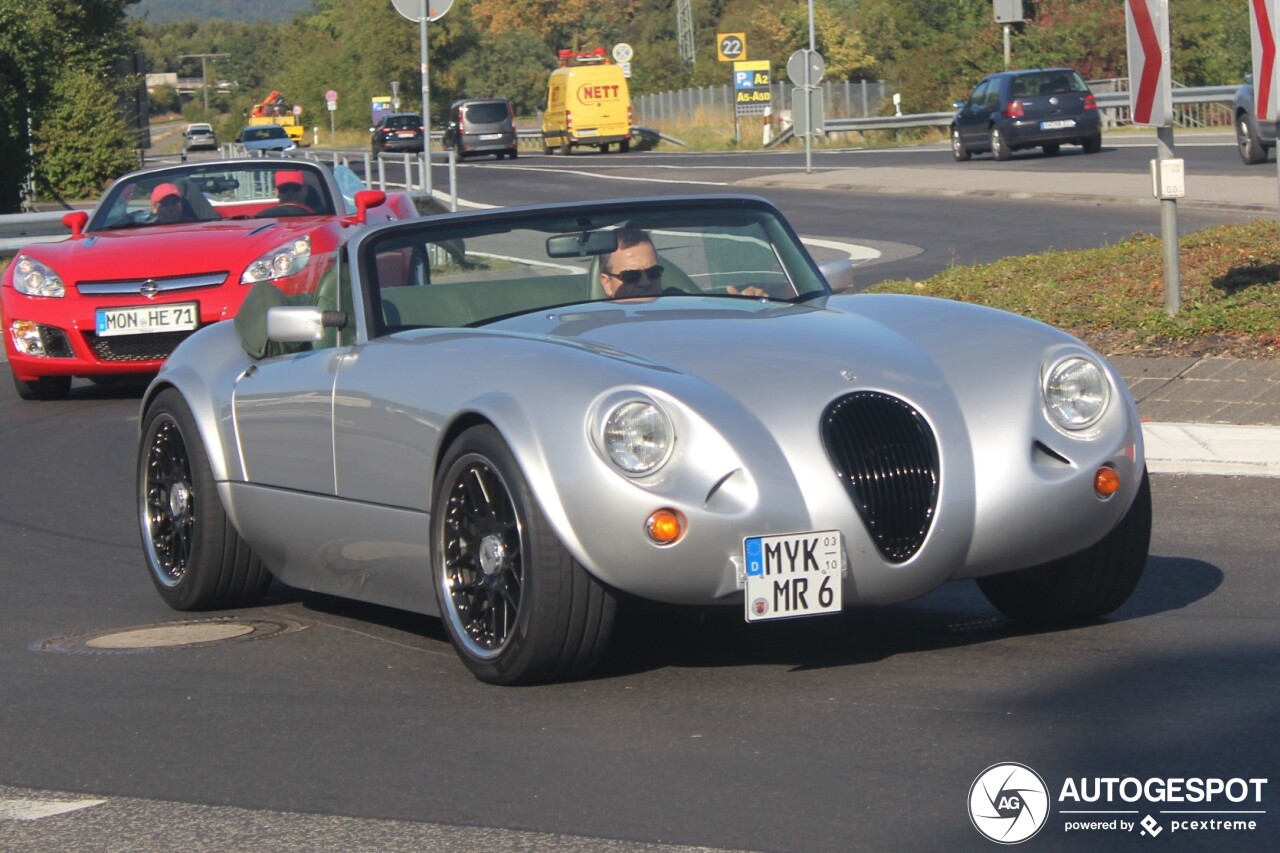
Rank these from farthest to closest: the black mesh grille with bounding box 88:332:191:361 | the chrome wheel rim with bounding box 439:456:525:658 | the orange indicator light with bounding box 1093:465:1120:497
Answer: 1. the black mesh grille with bounding box 88:332:191:361
2. the orange indicator light with bounding box 1093:465:1120:497
3. the chrome wheel rim with bounding box 439:456:525:658

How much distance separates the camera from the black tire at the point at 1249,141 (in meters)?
27.5

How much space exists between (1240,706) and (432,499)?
2168 mm

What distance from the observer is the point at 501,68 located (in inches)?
4626

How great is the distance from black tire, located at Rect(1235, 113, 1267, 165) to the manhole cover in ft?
76.9

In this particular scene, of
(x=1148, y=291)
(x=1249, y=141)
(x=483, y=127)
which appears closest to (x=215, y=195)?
(x=1148, y=291)

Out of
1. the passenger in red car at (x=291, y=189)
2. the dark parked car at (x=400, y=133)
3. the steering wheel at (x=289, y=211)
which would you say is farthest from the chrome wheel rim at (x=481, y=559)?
the dark parked car at (x=400, y=133)

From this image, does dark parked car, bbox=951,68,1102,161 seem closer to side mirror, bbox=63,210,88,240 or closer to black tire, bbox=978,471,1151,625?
side mirror, bbox=63,210,88,240

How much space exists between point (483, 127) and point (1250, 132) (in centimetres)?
3367

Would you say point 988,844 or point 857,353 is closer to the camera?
point 988,844

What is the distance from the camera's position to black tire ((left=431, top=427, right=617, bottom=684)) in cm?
491

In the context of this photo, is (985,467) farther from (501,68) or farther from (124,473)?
(501,68)

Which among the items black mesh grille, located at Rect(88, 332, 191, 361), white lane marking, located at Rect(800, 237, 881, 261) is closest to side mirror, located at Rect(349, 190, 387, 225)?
black mesh grille, located at Rect(88, 332, 191, 361)

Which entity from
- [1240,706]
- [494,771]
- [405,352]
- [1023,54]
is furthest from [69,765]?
[1023,54]

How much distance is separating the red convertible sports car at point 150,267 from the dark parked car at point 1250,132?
17361 mm
